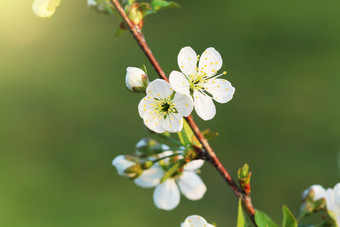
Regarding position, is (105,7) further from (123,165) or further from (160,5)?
(123,165)

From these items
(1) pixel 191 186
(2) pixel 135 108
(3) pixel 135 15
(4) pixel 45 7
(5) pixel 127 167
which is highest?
(2) pixel 135 108

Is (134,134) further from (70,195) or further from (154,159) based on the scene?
(154,159)

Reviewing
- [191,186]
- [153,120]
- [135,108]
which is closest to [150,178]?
[191,186]

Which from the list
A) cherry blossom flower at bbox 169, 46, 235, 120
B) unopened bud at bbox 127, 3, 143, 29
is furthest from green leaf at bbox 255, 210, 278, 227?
unopened bud at bbox 127, 3, 143, 29

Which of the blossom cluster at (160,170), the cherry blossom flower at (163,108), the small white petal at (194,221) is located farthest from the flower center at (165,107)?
the small white petal at (194,221)

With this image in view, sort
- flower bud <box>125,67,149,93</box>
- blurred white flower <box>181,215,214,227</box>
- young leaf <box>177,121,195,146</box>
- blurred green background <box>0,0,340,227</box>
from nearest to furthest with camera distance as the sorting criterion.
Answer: blurred white flower <box>181,215,214,227</box>
flower bud <box>125,67,149,93</box>
young leaf <box>177,121,195,146</box>
blurred green background <box>0,0,340,227</box>

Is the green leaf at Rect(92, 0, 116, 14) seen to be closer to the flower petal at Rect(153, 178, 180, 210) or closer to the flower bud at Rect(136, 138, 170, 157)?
the flower bud at Rect(136, 138, 170, 157)
